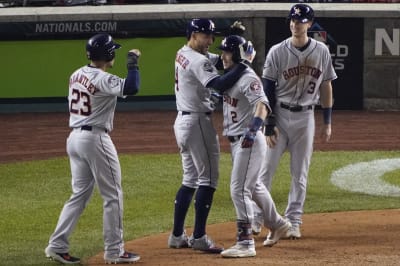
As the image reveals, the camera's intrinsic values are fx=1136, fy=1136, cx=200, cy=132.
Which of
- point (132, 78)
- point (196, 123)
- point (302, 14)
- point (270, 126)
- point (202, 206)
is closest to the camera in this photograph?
point (132, 78)

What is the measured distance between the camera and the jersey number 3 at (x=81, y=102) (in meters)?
8.99

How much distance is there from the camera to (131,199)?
496 inches

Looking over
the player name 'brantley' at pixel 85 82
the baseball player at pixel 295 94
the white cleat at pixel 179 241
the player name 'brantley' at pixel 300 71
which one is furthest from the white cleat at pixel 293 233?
the player name 'brantley' at pixel 85 82

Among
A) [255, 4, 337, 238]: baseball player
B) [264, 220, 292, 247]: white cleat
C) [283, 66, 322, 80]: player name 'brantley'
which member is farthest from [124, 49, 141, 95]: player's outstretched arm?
[264, 220, 292, 247]: white cleat

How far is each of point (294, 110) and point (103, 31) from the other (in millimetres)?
10132

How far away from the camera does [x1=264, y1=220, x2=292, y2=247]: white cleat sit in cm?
978

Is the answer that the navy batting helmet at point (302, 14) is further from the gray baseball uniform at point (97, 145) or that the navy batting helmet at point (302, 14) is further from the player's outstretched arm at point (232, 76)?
the gray baseball uniform at point (97, 145)

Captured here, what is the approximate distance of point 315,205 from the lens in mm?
12141

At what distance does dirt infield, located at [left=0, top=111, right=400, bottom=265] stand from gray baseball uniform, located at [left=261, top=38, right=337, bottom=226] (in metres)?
0.58

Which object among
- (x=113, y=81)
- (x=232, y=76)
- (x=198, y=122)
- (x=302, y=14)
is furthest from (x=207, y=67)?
(x=302, y=14)

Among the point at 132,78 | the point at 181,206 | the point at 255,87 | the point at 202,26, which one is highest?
the point at 202,26

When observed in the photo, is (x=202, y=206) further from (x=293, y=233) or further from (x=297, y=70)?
(x=297, y=70)

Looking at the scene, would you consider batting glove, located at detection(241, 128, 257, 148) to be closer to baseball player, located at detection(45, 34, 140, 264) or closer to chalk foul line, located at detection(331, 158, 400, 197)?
baseball player, located at detection(45, 34, 140, 264)

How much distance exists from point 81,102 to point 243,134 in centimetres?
134
